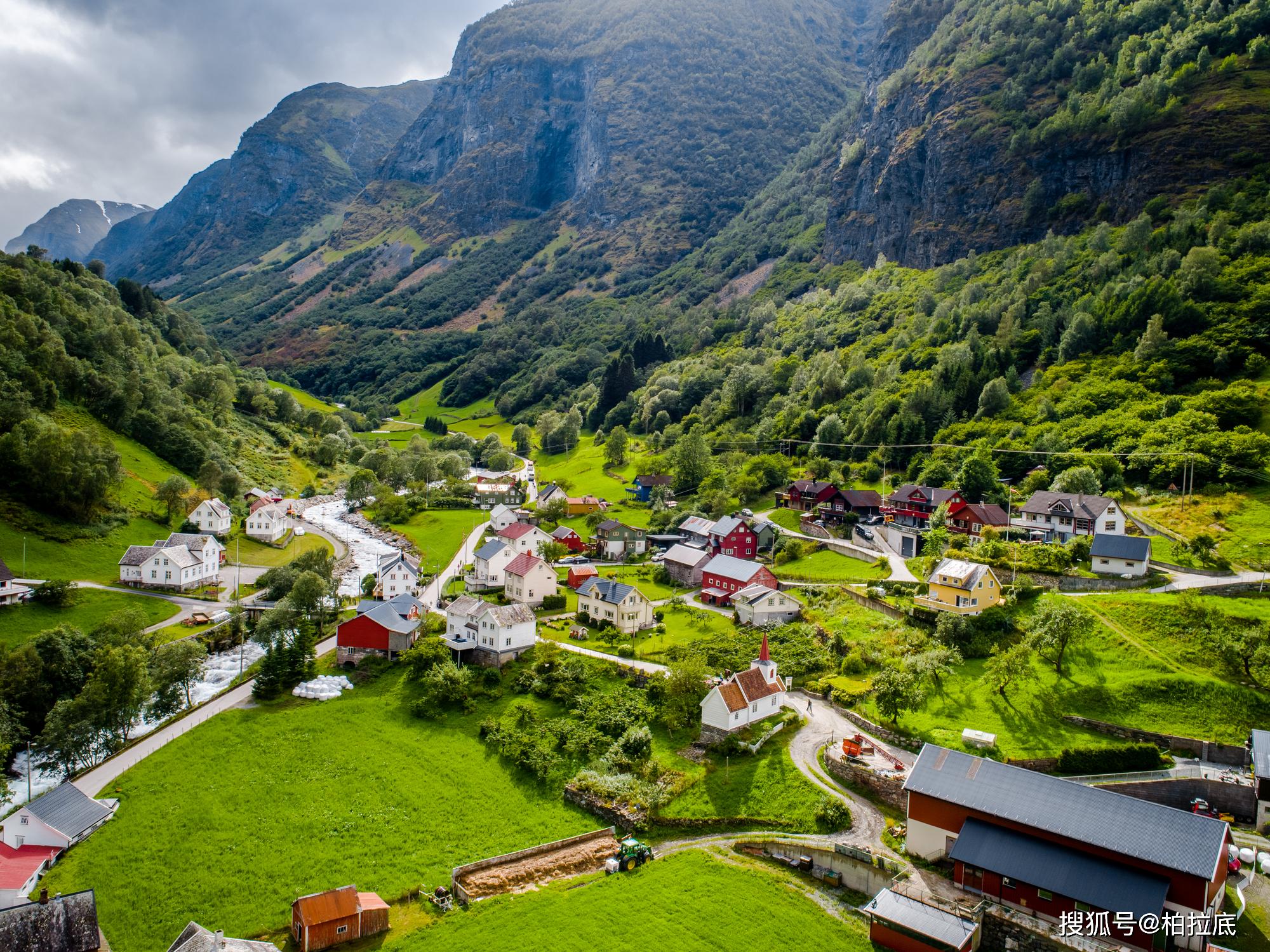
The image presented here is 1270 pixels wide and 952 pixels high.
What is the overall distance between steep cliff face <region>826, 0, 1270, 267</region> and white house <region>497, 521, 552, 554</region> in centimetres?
8987

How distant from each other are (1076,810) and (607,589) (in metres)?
34.6

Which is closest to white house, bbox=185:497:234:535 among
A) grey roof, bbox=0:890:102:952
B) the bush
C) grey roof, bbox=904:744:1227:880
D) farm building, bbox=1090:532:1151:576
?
grey roof, bbox=0:890:102:952

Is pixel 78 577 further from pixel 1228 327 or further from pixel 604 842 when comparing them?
pixel 1228 327

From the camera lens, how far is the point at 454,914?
99.3 feet

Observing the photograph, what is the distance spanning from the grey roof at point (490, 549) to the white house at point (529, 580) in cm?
393

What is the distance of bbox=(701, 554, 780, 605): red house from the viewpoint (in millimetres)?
61156

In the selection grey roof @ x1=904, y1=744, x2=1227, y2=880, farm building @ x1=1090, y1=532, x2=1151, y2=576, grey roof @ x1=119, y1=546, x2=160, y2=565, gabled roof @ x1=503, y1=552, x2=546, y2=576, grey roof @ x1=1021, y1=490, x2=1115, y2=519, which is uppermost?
grey roof @ x1=1021, y1=490, x2=1115, y2=519

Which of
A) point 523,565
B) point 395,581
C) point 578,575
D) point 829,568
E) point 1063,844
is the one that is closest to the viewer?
point 1063,844

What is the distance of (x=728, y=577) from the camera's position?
6234 centimetres

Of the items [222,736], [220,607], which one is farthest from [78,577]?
[222,736]

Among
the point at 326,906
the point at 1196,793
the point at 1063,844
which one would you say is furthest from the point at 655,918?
the point at 1196,793

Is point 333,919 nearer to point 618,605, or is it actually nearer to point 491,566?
point 618,605

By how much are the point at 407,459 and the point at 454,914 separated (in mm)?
96937

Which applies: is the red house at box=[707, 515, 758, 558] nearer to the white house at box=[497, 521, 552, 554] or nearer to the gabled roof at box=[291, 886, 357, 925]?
the white house at box=[497, 521, 552, 554]
